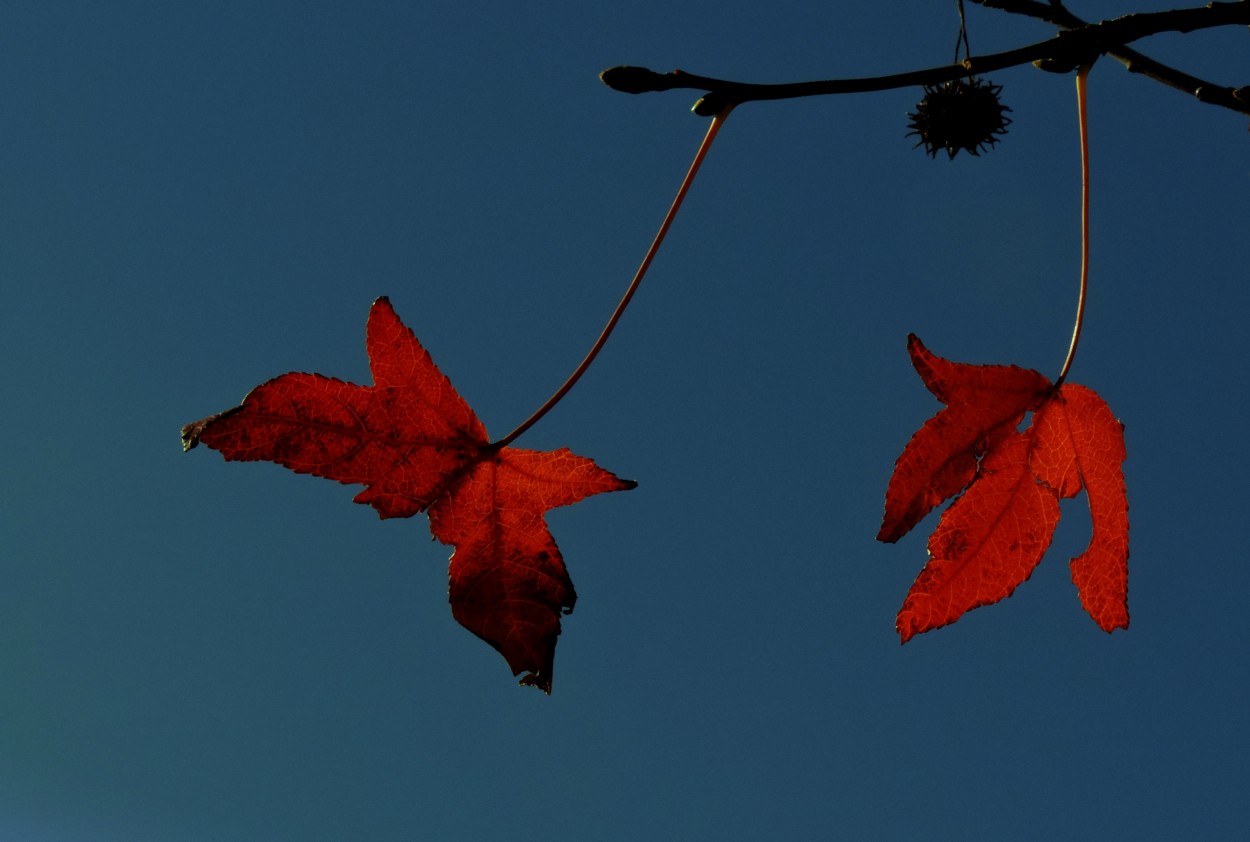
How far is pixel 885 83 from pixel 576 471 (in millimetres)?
639

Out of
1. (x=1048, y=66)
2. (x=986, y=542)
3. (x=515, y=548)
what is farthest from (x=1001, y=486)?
(x=515, y=548)

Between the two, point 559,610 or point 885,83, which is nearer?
point 885,83

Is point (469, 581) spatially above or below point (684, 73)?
below

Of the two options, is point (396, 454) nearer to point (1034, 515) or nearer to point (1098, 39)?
point (1034, 515)

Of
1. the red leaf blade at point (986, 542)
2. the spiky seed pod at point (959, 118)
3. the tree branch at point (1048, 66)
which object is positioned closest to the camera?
the tree branch at point (1048, 66)

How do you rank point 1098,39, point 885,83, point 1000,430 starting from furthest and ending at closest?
point 1000,430 → point 1098,39 → point 885,83

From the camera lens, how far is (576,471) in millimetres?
1440

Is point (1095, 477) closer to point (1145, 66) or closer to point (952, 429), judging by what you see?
point (952, 429)

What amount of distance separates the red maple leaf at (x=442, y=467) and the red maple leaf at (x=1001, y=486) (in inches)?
17.3

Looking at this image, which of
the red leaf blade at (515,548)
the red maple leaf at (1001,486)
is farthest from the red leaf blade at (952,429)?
the red leaf blade at (515,548)

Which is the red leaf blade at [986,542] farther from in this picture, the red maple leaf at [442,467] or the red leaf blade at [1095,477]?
the red maple leaf at [442,467]

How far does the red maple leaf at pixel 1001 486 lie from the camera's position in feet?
4.78

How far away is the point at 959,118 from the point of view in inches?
71.8

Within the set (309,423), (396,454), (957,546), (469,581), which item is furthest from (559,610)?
(957,546)
